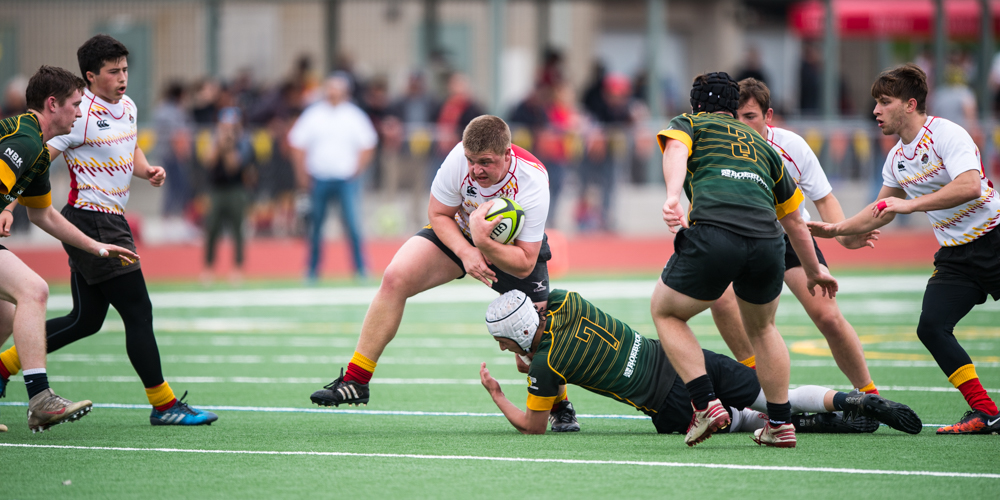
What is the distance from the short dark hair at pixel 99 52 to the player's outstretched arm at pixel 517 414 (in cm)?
280

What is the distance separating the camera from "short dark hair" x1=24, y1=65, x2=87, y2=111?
19.2 feet

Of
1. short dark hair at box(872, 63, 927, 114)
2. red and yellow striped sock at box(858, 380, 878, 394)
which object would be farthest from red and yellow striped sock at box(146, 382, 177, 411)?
short dark hair at box(872, 63, 927, 114)

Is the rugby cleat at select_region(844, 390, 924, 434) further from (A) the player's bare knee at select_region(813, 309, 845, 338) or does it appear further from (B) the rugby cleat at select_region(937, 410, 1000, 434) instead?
(A) the player's bare knee at select_region(813, 309, 845, 338)

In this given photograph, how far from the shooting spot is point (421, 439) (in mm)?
5898

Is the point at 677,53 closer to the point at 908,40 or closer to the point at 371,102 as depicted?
the point at 908,40

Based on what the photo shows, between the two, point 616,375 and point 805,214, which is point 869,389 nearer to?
point 805,214

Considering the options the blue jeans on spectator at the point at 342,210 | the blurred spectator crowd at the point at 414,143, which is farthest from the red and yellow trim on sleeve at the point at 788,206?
the blurred spectator crowd at the point at 414,143

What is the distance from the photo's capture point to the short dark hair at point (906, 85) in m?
6.02

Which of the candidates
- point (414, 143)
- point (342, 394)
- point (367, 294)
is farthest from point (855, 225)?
point (414, 143)

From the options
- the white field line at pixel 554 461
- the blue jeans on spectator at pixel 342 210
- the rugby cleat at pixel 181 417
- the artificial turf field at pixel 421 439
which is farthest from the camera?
the blue jeans on spectator at pixel 342 210

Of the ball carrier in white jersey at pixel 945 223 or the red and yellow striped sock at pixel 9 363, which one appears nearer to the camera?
the ball carrier in white jersey at pixel 945 223

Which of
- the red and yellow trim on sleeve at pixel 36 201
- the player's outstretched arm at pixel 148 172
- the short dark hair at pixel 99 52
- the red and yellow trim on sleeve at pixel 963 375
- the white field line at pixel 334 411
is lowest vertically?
the white field line at pixel 334 411

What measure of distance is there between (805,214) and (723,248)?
1398mm

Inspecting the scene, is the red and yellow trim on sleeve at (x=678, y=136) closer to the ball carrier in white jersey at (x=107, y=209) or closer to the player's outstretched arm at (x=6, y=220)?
the ball carrier in white jersey at (x=107, y=209)
